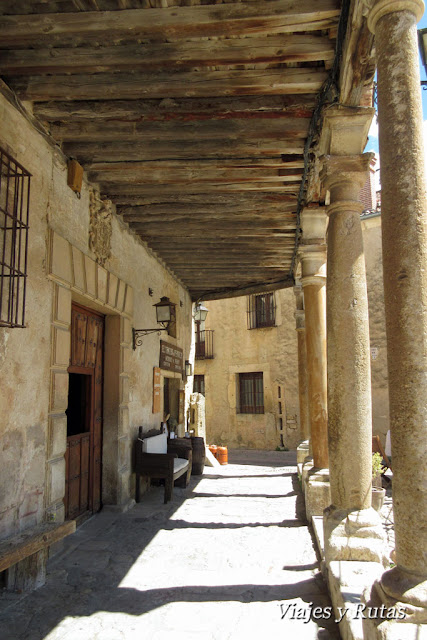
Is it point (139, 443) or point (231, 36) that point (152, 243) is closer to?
point (139, 443)

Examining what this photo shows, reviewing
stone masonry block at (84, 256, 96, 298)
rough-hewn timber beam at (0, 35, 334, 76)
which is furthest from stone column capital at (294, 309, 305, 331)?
rough-hewn timber beam at (0, 35, 334, 76)

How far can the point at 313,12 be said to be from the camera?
2941 millimetres

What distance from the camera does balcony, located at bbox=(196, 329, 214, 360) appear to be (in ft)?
53.8

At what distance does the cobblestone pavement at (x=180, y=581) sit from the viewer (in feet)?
9.35

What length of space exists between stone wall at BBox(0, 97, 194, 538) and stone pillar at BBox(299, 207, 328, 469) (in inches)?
91.4

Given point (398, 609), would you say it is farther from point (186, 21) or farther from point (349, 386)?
point (186, 21)

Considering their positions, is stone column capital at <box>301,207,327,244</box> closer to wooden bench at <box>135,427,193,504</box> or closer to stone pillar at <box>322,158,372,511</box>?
stone pillar at <box>322,158,372,511</box>

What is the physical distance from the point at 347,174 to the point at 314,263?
8.49 feet

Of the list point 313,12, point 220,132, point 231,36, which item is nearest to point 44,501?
point 220,132

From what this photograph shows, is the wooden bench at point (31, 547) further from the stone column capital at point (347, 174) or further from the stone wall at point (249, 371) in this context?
the stone wall at point (249, 371)

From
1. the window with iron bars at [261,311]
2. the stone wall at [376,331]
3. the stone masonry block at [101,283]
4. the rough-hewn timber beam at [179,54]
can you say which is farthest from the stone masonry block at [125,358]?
the window with iron bars at [261,311]

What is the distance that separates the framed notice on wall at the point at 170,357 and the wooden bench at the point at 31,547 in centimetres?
439

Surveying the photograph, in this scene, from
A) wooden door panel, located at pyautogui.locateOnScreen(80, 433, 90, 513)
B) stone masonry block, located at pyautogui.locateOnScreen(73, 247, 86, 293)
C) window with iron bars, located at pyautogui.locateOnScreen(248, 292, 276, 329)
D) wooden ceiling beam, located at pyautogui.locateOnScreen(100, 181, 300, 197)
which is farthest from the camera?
window with iron bars, located at pyautogui.locateOnScreen(248, 292, 276, 329)

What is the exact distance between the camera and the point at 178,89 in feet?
11.9
